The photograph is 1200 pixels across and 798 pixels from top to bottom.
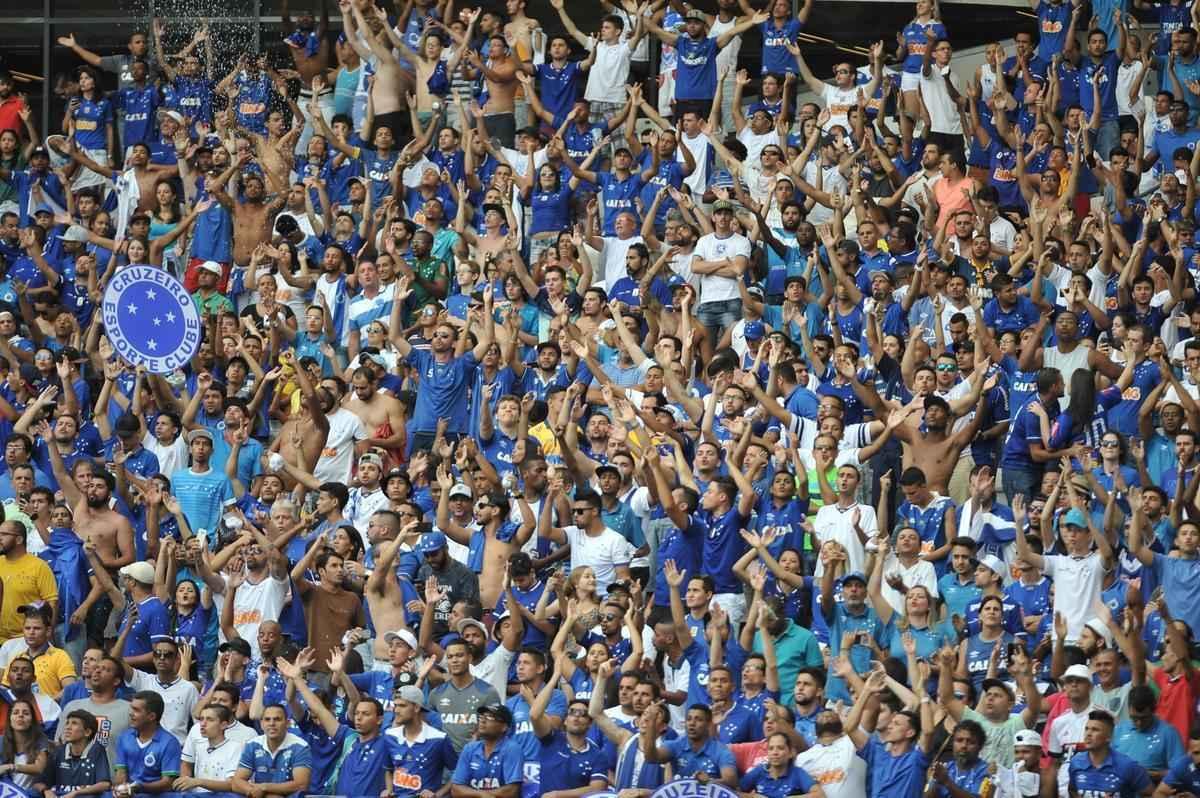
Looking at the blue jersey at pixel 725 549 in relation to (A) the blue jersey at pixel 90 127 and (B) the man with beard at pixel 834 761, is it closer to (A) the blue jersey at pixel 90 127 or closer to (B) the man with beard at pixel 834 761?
(B) the man with beard at pixel 834 761

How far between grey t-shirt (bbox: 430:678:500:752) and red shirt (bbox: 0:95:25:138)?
428 inches

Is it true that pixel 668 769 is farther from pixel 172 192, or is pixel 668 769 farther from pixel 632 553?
pixel 172 192

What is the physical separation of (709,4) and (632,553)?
435 inches

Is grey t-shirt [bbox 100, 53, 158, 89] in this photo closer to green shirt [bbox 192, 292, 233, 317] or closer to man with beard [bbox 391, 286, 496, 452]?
green shirt [bbox 192, 292, 233, 317]

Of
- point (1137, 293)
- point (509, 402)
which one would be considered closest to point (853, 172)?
point (1137, 293)

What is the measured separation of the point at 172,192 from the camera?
2206 centimetres

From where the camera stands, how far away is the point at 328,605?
54.2ft

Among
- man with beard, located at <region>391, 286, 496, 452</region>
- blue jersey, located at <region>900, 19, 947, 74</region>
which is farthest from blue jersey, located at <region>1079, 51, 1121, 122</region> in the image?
man with beard, located at <region>391, 286, 496, 452</region>

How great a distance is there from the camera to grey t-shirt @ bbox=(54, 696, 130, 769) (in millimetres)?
15250

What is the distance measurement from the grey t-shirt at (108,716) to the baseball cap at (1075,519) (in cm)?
597

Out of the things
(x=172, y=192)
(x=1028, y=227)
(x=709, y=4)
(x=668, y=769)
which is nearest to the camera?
(x=668, y=769)

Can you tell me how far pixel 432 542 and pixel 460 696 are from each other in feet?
5.90

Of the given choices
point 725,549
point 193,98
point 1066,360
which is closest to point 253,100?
point 193,98

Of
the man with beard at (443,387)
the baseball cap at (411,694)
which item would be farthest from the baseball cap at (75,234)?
the baseball cap at (411,694)
